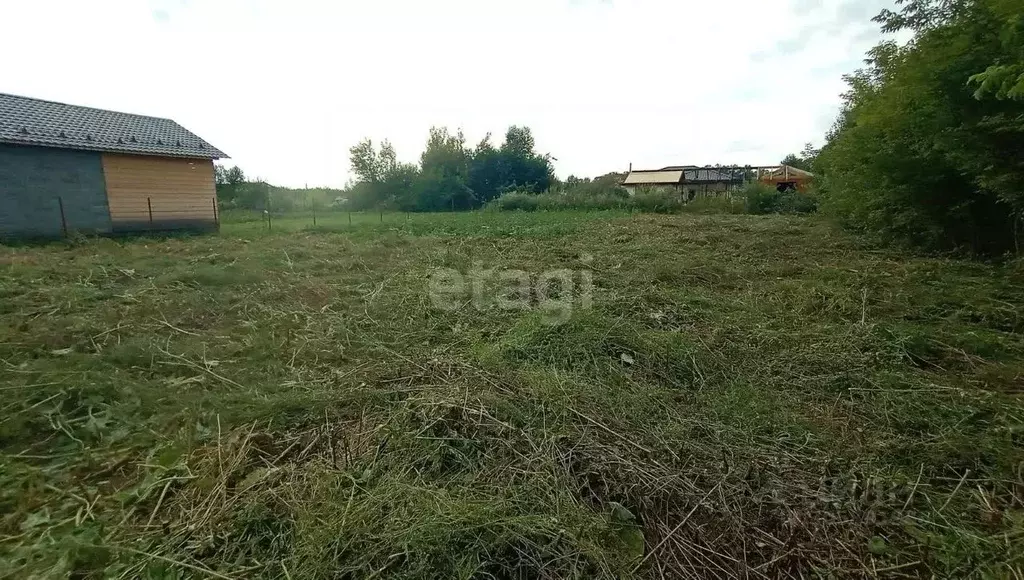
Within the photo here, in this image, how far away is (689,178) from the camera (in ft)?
126

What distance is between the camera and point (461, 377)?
11.1 feet

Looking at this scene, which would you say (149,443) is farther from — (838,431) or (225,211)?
(225,211)

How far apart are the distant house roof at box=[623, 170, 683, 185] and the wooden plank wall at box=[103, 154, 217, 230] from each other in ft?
91.3

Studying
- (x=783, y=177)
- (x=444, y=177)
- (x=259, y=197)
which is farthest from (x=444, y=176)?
(x=783, y=177)

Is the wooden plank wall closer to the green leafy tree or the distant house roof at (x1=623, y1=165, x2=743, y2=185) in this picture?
the green leafy tree

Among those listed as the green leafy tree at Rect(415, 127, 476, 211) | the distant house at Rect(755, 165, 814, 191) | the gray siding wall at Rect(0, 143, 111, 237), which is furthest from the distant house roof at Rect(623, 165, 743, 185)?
the gray siding wall at Rect(0, 143, 111, 237)

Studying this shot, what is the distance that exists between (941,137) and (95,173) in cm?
1757

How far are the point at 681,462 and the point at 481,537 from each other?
46.6 inches

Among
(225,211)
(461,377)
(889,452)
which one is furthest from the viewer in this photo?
(225,211)

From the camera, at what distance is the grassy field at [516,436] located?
6.36 ft

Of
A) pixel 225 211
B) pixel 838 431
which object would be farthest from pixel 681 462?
pixel 225 211

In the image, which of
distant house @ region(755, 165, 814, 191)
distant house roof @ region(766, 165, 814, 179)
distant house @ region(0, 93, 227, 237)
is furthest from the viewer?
distant house roof @ region(766, 165, 814, 179)

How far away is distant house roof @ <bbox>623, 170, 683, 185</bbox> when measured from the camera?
3481 centimetres

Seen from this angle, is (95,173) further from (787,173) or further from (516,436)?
(787,173)
